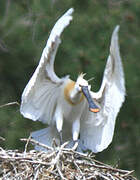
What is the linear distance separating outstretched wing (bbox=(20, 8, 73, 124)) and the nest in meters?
0.84

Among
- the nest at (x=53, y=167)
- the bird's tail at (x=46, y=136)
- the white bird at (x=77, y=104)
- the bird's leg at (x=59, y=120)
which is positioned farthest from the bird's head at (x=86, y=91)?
the nest at (x=53, y=167)

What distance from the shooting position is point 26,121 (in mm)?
8586

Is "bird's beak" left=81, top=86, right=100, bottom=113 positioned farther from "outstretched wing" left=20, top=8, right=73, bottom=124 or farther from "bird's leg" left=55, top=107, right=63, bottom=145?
"bird's leg" left=55, top=107, right=63, bottom=145

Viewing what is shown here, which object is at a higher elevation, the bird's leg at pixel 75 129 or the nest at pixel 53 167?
the nest at pixel 53 167

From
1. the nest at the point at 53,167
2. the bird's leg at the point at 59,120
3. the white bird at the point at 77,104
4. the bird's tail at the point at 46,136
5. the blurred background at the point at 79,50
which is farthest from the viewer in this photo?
the blurred background at the point at 79,50

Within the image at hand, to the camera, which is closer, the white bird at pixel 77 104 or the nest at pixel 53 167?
the nest at pixel 53 167

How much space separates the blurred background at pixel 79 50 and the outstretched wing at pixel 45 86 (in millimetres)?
1549

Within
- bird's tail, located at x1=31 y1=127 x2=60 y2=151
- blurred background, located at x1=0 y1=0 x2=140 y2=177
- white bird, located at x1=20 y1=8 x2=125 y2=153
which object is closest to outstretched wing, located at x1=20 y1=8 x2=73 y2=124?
white bird, located at x1=20 y1=8 x2=125 y2=153

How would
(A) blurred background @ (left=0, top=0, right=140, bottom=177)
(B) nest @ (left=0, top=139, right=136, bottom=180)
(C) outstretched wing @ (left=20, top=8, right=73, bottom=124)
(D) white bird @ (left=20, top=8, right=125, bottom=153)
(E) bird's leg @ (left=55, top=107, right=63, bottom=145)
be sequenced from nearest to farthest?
(B) nest @ (left=0, top=139, right=136, bottom=180), (C) outstretched wing @ (left=20, top=8, right=73, bottom=124), (D) white bird @ (left=20, top=8, right=125, bottom=153), (E) bird's leg @ (left=55, top=107, right=63, bottom=145), (A) blurred background @ (left=0, top=0, right=140, bottom=177)

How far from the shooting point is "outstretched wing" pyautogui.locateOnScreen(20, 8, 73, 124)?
20.1 ft

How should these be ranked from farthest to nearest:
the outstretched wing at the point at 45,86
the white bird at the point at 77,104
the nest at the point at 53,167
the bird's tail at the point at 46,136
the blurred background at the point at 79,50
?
1. the blurred background at the point at 79,50
2. the bird's tail at the point at 46,136
3. the white bird at the point at 77,104
4. the outstretched wing at the point at 45,86
5. the nest at the point at 53,167

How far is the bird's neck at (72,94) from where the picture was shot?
266 inches

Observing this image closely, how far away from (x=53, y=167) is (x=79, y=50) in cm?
388

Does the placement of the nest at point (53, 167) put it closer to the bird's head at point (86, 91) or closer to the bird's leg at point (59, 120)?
the bird's head at point (86, 91)
